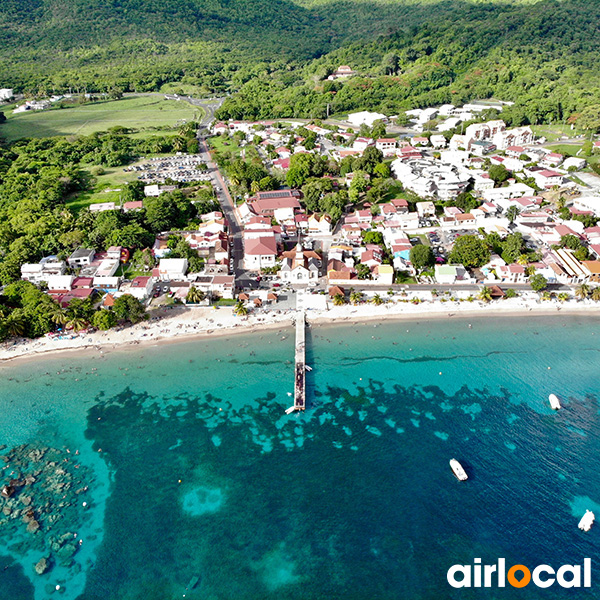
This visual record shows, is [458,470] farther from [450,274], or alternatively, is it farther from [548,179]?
[548,179]

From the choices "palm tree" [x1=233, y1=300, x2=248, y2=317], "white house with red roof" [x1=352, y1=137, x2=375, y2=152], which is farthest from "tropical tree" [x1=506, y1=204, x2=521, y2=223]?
"palm tree" [x1=233, y1=300, x2=248, y2=317]

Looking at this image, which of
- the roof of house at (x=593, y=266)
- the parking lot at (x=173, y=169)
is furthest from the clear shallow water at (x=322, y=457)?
the parking lot at (x=173, y=169)

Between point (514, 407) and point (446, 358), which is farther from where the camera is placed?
point (446, 358)

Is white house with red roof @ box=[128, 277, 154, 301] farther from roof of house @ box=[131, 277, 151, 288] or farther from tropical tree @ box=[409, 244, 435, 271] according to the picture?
tropical tree @ box=[409, 244, 435, 271]

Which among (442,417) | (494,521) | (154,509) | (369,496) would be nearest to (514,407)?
(442,417)

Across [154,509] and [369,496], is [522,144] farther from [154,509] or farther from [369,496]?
[154,509]

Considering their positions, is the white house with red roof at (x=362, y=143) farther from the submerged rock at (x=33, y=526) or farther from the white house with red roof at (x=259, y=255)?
the submerged rock at (x=33, y=526)
